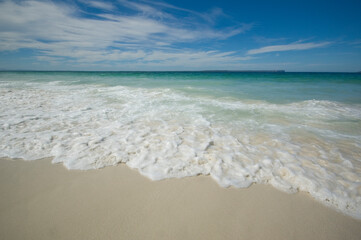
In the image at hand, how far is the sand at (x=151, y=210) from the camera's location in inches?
74.7

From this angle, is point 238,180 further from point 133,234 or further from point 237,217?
point 133,234

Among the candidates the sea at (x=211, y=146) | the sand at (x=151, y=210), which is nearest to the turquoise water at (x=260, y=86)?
the sea at (x=211, y=146)

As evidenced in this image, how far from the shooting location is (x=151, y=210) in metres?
2.17

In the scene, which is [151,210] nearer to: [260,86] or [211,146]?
[211,146]

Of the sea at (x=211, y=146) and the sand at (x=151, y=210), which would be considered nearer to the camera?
the sand at (x=151, y=210)

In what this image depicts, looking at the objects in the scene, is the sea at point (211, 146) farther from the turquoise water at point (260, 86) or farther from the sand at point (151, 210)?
the turquoise water at point (260, 86)

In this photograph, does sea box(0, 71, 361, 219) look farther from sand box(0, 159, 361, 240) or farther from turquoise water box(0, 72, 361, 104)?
turquoise water box(0, 72, 361, 104)

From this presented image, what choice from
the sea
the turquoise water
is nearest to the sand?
→ the sea

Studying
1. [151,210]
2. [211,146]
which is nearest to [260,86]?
[211,146]

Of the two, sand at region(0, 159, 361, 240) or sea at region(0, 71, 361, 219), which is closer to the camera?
sand at region(0, 159, 361, 240)

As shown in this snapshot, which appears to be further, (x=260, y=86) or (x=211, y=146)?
(x=260, y=86)

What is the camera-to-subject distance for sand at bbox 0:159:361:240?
1.90 m

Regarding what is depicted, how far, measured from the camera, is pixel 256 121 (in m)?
5.68

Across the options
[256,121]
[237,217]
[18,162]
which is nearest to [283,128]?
[256,121]
